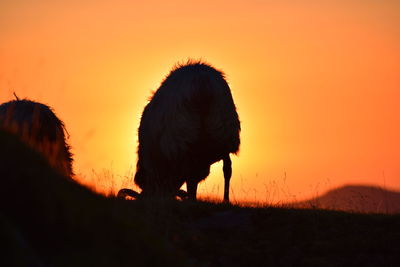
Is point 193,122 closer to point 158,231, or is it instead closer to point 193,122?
point 193,122

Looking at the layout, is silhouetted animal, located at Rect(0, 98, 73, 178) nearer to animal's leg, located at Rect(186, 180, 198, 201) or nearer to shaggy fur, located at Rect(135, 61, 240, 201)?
shaggy fur, located at Rect(135, 61, 240, 201)

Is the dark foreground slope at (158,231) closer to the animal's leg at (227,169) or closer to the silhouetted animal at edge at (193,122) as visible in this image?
the silhouetted animal at edge at (193,122)

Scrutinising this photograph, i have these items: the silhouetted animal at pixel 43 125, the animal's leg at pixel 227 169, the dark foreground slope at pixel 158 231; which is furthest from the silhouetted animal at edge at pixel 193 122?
the dark foreground slope at pixel 158 231

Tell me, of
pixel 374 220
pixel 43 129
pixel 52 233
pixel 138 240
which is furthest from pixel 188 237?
pixel 43 129

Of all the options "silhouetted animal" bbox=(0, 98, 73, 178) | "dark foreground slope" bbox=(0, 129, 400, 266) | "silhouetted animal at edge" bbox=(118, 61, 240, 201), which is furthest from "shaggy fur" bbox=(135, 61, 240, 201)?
"dark foreground slope" bbox=(0, 129, 400, 266)

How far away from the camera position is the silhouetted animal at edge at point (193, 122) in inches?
535

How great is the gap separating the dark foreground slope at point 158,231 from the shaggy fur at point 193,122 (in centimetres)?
268

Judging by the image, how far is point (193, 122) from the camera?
1364 centimetres

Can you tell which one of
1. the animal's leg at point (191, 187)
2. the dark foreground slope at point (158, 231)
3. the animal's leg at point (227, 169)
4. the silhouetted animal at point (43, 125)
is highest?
the silhouetted animal at point (43, 125)

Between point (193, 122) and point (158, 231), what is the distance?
14.7 ft

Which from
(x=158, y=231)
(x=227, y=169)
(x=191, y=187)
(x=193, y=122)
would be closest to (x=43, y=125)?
(x=193, y=122)

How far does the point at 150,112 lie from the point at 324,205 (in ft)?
14.0

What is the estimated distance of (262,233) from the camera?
10.1 m

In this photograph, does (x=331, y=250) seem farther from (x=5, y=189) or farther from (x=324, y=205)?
(x=5, y=189)
